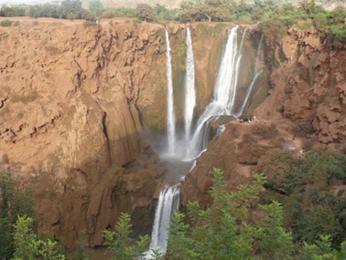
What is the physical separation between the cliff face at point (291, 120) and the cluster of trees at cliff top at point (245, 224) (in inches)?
81.4

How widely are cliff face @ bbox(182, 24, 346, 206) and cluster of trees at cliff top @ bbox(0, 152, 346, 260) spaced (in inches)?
81.4

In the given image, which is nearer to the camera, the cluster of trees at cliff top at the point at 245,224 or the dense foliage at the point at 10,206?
the cluster of trees at cliff top at the point at 245,224

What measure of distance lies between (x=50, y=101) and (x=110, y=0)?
6614 centimetres

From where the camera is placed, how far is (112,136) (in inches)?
1126

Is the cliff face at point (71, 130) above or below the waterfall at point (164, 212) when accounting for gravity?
above

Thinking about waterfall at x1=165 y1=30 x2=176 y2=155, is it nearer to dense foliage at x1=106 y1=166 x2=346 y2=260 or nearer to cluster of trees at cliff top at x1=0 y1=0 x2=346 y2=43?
cluster of trees at cliff top at x1=0 y1=0 x2=346 y2=43

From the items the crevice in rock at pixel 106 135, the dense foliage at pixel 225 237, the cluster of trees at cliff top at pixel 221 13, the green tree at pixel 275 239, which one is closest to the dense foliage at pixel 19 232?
the dense foliage at pixel 225 237

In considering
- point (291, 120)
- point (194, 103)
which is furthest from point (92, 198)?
point (291, 120)

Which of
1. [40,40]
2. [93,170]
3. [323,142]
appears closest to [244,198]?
[323,142]

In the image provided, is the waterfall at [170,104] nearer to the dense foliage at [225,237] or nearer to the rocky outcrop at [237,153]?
the rocky outcrop at [237,153]

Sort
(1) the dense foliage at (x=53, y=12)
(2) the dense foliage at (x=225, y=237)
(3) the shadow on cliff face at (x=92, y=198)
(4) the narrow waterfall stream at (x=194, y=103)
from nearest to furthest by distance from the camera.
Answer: (2) the dense foliage at (x=225, y=237)
(3) the shadow on cliff face at (x=92, y=198)
(4) the narrow waterfall stream at (x=194, y=103)
(1) the dense foliage at (x=53, y=12)

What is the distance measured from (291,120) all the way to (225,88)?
7296 millimetres

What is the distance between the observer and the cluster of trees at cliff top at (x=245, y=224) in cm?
817

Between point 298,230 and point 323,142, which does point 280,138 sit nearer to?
point 323,142
